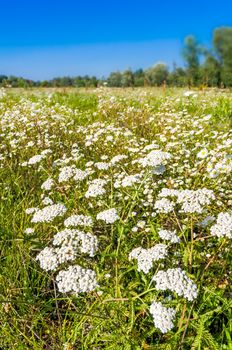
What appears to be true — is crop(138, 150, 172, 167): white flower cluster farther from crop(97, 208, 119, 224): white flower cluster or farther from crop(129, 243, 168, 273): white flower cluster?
crop(129, 243, 168, 273): white flower cluster

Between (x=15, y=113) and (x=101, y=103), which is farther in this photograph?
(x=101, y=103)

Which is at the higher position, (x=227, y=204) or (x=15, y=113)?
(x=15, y=113)

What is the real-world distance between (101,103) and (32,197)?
4.88 meters

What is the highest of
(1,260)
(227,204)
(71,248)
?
(71,248)

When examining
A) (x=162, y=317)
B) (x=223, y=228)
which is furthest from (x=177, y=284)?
(x=223, y=228)

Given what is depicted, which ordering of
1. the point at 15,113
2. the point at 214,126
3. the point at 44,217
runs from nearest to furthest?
the point at 44,217
the point at 214,126
the point at 15,113

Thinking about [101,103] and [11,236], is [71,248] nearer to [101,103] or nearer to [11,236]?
[11,236]

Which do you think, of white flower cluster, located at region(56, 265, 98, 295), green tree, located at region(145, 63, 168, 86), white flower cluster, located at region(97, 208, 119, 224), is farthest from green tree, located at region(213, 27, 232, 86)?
white flower cluster, located at region(56, 265, 98, 295)

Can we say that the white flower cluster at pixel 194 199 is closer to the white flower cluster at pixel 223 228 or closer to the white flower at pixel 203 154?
the white flower cluster at pixel 223 228

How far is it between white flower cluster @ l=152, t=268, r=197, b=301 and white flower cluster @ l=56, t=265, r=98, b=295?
0.30 metres

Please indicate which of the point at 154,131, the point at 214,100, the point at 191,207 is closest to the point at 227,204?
the point at 191,207

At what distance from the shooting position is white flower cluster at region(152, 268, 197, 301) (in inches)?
67.8

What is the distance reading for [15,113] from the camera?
675 centimetres

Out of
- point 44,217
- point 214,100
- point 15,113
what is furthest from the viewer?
point 214,100
